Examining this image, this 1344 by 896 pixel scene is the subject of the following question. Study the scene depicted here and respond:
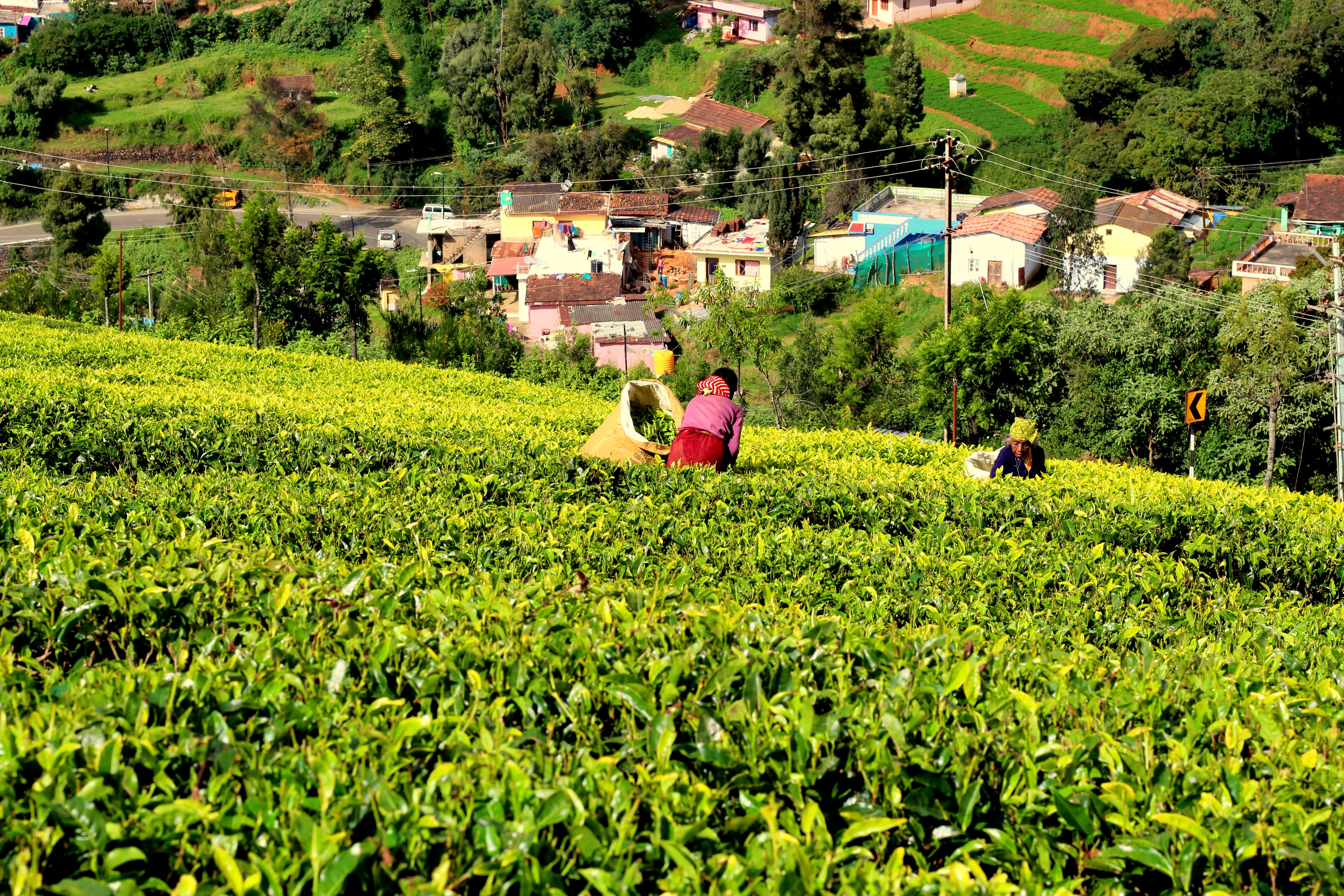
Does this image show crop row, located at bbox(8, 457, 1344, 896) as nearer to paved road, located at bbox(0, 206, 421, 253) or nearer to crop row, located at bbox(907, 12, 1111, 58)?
paved road, located at bbox(0, 206, 421, 253)

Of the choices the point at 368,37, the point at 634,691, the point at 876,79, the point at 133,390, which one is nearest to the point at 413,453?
the point at 133,390

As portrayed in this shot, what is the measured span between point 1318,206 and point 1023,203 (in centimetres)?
1065

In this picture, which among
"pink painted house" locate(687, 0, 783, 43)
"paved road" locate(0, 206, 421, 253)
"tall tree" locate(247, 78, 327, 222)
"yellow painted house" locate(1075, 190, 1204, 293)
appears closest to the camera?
"yellow painted house" locate(1075, 190, 1204, 293)

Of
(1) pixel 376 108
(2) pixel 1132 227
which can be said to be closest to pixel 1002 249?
(2) pixel 1132 227

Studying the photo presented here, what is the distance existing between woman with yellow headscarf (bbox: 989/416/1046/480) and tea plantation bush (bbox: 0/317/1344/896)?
9.81ft

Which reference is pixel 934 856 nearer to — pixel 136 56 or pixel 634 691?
pixel 634 691

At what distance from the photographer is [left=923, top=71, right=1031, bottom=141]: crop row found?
A: 185ft

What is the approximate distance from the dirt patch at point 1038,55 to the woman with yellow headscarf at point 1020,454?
58.2m

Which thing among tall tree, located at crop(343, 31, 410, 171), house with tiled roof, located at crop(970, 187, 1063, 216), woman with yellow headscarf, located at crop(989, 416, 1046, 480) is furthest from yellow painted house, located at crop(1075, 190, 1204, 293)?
tall tree, located at crop(343, 31, 410, 171)

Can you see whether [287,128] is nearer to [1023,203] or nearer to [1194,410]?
[1023,203]

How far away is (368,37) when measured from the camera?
72375 mm

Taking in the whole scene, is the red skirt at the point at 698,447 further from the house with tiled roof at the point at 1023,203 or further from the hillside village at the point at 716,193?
the house with tiled roof at the point at 1023,203

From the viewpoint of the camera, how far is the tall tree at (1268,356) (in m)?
25.6

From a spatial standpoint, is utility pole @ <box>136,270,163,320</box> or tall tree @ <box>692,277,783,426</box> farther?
utility pole @ <box>136,270,163,320</box>
